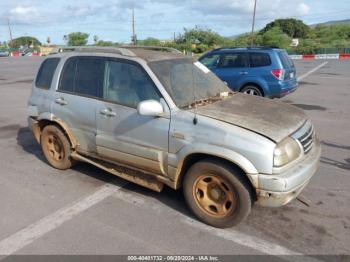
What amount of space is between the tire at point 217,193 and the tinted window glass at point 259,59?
7133mm

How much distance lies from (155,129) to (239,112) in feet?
3.20

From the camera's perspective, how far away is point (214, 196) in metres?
3.71

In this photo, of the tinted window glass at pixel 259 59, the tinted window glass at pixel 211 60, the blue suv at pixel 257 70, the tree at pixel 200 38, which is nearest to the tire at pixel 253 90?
the blue suv at pixel 257 70

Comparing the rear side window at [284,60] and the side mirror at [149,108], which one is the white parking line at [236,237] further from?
the rear side window at [284,60]

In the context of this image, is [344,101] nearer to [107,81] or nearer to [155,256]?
[107,81]

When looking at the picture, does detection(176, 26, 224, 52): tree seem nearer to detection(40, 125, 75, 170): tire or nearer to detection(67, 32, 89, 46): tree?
detection(67, 32, 89, 46): tree

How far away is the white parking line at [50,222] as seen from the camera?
11.2ft

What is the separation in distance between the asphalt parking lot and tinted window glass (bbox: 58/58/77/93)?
1311 mm

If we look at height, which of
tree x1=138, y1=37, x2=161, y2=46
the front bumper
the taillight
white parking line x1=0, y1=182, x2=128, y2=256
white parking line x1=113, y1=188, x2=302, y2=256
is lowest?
tree x1=138, y1=37, x2=161, y2=46

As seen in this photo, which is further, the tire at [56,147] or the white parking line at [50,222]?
the tire at [56,147]

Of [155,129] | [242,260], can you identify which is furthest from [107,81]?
[242,260]

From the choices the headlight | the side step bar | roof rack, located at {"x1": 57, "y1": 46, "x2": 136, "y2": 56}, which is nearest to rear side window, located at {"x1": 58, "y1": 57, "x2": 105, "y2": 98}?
roof rack, located at {"x1": 57, "y1": 46, "x2": 136, "y2": 56}

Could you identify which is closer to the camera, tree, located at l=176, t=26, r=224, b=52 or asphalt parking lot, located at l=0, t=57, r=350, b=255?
asphalt parking lot, located at l=0, t=57, r=350, b=255

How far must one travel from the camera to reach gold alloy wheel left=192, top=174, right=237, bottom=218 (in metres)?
3.57
